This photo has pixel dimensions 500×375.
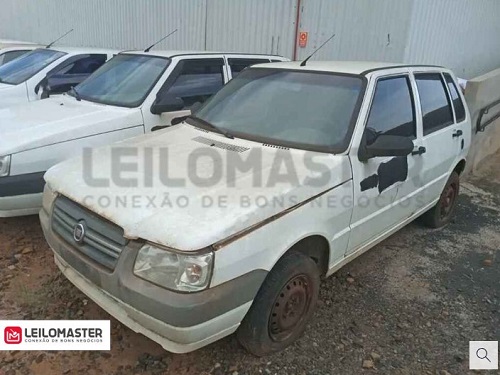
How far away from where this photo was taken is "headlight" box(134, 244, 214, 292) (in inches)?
81.4

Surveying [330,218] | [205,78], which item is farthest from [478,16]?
[330,218]

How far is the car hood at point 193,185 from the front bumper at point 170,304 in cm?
24

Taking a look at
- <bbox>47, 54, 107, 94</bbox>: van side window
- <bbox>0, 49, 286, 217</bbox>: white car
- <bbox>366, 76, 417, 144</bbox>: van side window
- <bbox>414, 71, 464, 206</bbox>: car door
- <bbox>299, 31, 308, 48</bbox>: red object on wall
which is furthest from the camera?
<bbox>299, 31, 308, 48</bbox>: red object on wall

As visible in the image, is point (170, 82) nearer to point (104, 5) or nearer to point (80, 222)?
point (80, 222)

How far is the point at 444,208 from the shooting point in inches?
184

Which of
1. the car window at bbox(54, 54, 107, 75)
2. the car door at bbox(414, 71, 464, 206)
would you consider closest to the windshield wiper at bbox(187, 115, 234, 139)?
the car door at bbox(414, 71, 464, 206)

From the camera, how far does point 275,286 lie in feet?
8.05

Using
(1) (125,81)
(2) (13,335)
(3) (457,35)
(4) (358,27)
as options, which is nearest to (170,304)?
(2) (13,335)

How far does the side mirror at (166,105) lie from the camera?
14.4 ft

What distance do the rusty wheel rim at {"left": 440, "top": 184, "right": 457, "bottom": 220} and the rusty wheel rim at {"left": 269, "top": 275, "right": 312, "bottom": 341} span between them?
245 centimetres

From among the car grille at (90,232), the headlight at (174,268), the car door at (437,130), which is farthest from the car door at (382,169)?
the car grille at (90,232)

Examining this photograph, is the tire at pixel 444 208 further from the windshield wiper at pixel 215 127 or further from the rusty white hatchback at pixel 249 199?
the windshield wiper at pixel 215 127

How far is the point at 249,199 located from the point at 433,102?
2486 millimetres

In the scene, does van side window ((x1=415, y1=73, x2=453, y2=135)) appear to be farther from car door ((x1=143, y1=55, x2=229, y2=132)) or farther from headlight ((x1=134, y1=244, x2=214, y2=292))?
headlight ((x1=134, y1=244, x2=214, y2=292))
